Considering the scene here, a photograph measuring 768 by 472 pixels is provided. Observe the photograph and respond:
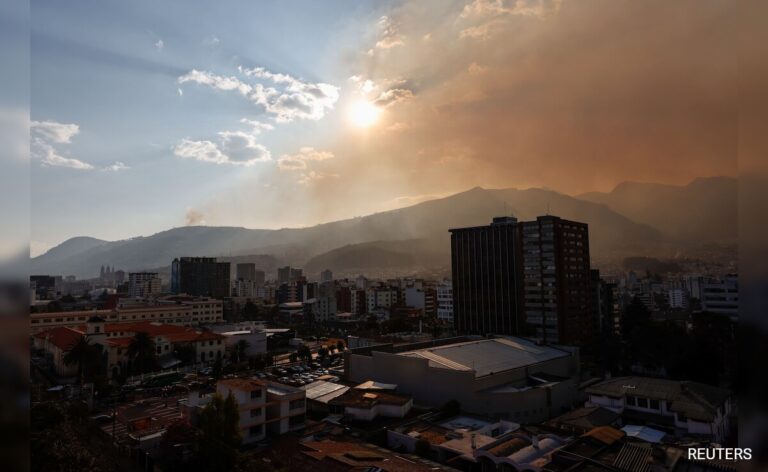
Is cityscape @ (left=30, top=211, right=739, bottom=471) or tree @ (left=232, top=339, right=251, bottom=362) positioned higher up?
cityscape @ (left=30, top=211, right=739, bottom=471)

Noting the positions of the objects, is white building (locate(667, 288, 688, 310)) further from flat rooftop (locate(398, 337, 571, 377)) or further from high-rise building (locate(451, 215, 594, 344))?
flat rooftop (locate(398, 337, 571, 377))

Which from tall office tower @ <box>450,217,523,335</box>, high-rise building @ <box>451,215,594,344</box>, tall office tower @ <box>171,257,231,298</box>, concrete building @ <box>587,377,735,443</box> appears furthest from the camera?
tall office tower @ <box>171,257,231,298</box>

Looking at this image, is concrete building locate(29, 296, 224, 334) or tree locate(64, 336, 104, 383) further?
concrete building locate(29, 296, 224, 334)

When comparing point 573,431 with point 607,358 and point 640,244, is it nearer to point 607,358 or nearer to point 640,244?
point 607,358

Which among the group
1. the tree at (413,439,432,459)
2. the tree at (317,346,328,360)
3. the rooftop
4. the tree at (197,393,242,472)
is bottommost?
the tree at (317,346,328,360)

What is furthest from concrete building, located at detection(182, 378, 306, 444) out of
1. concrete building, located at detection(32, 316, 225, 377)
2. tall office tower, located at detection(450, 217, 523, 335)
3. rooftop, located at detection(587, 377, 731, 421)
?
tall office tower, located at detection(450, 217, 523, 335)

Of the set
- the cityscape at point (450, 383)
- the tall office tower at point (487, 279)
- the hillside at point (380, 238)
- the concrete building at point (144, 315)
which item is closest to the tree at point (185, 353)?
the cityscape at point (450, 383)

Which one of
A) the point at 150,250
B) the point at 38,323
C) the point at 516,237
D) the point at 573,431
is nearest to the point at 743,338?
the point at 573,431
